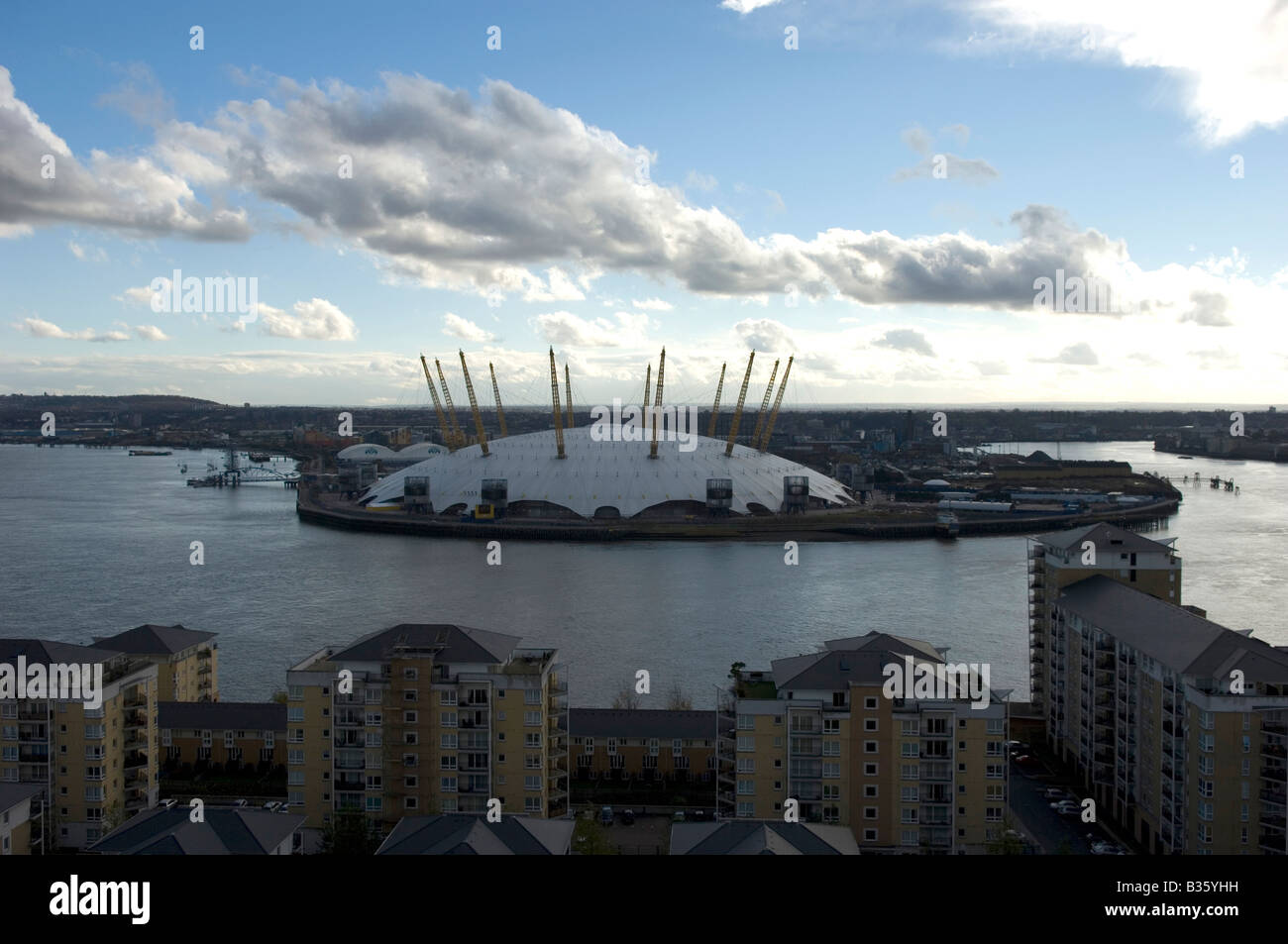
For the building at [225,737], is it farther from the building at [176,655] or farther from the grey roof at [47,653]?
the grey roof at [47,653]

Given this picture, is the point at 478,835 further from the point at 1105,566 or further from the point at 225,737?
the point at 1105,566

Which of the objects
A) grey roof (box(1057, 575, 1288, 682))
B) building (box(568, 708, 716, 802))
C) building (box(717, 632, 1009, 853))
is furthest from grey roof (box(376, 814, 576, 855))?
grey roof (box(1057, 575, 1288, 682))

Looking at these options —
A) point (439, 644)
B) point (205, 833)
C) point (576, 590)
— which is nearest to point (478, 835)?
point (205, 833)

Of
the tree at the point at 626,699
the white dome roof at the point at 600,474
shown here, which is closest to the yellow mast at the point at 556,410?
the white dome roof at the point at 600,474

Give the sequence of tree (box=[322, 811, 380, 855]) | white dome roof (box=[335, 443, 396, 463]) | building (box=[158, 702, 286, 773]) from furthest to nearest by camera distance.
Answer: white dome roof (box=[335, 443, 396, 463]) → building (box=[158, 702, 286, 773]) → tree (box=[322, 811, 380, 855])

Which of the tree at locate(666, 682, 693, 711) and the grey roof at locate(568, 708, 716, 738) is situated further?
the tree at locate(666, 682, 693, 711)

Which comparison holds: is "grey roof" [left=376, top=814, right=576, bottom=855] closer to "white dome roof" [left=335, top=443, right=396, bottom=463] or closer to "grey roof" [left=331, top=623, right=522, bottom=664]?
"grey roof" [left=331, top=623, right=522, bottom=664]
